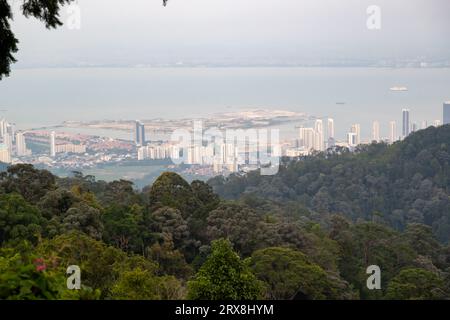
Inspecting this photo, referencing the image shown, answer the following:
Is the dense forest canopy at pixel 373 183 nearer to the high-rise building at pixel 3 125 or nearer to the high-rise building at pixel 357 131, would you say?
the high-rise building at pixel 357 131

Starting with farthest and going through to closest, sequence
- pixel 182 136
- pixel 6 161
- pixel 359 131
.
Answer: pixel 359 131 → pixel 182 136 → pixel 6 161

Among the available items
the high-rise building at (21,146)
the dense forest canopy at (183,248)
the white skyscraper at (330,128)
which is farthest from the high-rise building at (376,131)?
the high-rise building at (21,146)

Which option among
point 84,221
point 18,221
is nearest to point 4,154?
point 84,221

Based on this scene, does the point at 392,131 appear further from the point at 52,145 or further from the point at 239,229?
the point at 239,229

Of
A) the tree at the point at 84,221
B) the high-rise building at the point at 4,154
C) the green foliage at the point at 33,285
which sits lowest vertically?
the tree at the point at 84,221

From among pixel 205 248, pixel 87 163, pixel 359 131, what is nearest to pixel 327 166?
pixel 359 131

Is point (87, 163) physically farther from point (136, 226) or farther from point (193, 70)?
point (136, 226)
